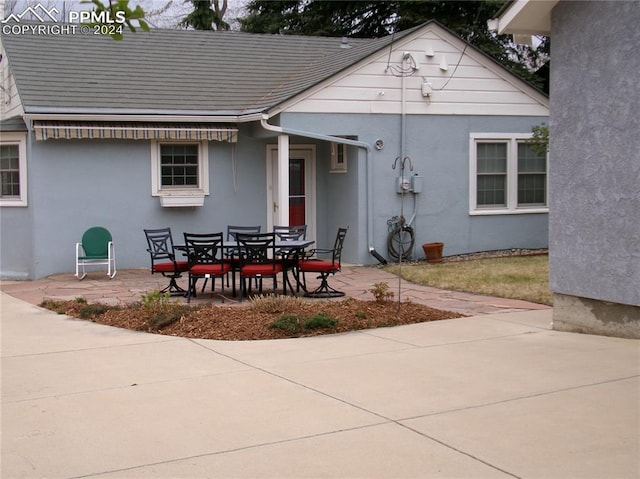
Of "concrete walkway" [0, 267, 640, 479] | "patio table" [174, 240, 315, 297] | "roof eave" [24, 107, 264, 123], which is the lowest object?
"concrete walkway" [0, 267, 640, 479]

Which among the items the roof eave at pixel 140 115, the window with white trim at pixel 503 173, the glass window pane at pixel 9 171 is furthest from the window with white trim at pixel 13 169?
the window with white trim at pixel 503 173

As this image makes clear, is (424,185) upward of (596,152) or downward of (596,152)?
downward

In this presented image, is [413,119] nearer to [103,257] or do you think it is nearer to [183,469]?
[103,257]

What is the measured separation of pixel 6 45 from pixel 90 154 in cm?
326

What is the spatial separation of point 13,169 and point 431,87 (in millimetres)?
8435

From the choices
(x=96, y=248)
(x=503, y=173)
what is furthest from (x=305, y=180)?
Result: (x=96, y=248)

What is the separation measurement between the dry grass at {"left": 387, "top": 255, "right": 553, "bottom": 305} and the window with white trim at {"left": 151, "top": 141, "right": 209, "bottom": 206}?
415 centimetres

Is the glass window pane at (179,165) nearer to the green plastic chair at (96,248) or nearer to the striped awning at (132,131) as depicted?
the striped awning at (132,131)

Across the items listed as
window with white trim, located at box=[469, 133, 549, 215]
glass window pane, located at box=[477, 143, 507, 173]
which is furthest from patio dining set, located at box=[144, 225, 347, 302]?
glass window pane, located at box=[477, 143, 507, 173]

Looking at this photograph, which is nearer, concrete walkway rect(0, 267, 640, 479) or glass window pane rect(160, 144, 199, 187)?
concrete walkway rect(0, 267, 640, 479)

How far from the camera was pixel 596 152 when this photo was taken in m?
8.20

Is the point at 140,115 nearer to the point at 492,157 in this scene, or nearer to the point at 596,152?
the point at 492,157

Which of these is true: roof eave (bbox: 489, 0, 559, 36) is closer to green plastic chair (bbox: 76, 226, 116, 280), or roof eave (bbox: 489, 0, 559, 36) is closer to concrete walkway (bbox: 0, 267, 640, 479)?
concrete walkway (bbox: 0, 267, 640, 479)

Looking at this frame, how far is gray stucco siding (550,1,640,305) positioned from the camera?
782 cm
